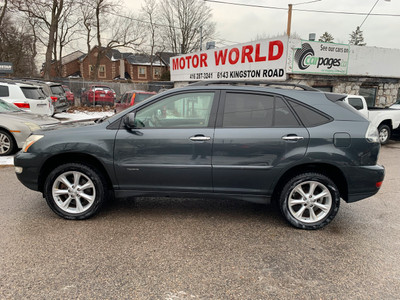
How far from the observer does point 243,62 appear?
519 inches

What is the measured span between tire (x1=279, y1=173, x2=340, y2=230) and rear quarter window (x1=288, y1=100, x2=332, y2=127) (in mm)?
606

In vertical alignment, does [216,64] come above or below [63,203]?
above

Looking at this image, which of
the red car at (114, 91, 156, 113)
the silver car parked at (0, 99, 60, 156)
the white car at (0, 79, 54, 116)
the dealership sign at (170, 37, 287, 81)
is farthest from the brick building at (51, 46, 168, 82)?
the silver car parked at (0, 99, 60, 156)

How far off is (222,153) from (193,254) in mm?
1144

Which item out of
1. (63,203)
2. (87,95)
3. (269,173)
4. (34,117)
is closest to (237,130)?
(269,173)

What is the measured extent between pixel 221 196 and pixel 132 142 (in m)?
1.24

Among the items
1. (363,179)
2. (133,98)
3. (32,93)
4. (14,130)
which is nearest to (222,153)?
(363,179)

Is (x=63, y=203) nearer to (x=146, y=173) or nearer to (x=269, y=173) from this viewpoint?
(x=146, y=173)

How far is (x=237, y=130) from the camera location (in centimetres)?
339

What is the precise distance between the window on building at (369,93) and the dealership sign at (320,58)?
1814 mm

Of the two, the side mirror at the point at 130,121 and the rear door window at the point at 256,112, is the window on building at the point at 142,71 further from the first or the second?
the rear door window at the point at 256,112

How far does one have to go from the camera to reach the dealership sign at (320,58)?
11.5m

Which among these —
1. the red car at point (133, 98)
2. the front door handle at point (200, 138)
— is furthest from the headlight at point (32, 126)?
the front door handle at point (200, 138)

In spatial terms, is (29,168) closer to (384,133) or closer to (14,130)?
(14,130)
